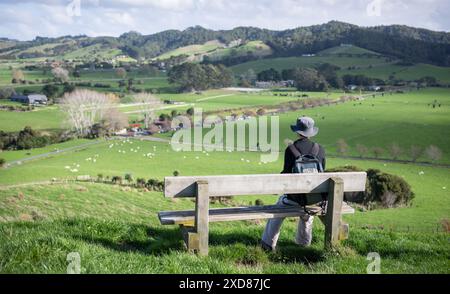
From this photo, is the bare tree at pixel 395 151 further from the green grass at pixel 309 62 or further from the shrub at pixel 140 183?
the green grass at pixel 309 62

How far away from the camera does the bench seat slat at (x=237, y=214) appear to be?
22.9ft

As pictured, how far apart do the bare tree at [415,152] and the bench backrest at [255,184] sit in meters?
61.4

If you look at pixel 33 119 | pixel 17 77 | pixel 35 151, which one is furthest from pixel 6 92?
pixel 35 151

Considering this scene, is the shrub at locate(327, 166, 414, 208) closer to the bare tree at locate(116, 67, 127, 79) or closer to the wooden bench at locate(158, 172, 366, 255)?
the wooden bench at locate(158, 172, 366, 255)

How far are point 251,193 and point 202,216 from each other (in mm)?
877

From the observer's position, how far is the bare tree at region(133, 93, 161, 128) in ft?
312

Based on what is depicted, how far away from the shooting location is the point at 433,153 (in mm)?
63312

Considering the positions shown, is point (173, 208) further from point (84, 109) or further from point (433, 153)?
point (84, 109)

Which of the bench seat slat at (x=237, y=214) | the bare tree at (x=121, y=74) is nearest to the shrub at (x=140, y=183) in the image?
the bench seat slat at (x=237, y=214)

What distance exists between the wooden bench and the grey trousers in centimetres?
20

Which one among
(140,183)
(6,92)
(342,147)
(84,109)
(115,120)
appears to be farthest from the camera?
(6,92)
